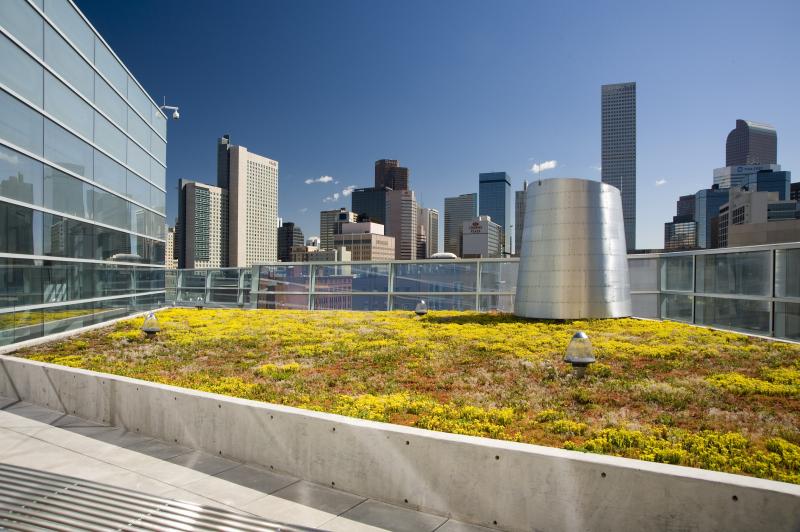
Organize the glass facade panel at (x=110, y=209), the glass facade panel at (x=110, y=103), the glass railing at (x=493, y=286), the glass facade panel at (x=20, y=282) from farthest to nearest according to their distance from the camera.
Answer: the glass facade panel at (x=110, y=103), the glass facade panel at (x=110, y=209), the glass railing at (x=493, y=286), the glass facade panel at (x=20, y=282)

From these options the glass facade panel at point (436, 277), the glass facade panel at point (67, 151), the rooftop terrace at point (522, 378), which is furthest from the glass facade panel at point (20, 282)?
the glass facade panel at point (436, 277)

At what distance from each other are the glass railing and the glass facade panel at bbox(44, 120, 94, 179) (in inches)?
438

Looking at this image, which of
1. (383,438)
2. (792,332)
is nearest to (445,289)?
(792,332)

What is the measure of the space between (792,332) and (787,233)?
392 ft

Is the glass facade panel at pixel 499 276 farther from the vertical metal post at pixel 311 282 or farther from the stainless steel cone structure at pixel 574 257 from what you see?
the vertical metal post at pixel 311 282

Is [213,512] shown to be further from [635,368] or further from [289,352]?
[635,368]

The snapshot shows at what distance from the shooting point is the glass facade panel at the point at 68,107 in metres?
14.5

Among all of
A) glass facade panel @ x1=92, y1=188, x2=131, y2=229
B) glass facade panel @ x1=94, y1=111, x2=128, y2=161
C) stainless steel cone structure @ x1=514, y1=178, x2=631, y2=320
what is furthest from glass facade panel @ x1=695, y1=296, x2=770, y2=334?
glass facade panel @ x1=94, y1=111, x2=128, y2=161

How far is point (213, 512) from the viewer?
4254 millimetres

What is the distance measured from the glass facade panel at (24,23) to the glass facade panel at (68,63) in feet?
1.23

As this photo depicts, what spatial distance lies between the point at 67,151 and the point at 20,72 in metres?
2.97

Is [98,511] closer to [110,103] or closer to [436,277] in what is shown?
[436,277]

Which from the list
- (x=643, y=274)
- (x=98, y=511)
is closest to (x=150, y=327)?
(x=98, y=511)

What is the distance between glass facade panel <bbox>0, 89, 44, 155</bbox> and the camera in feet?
40.4
